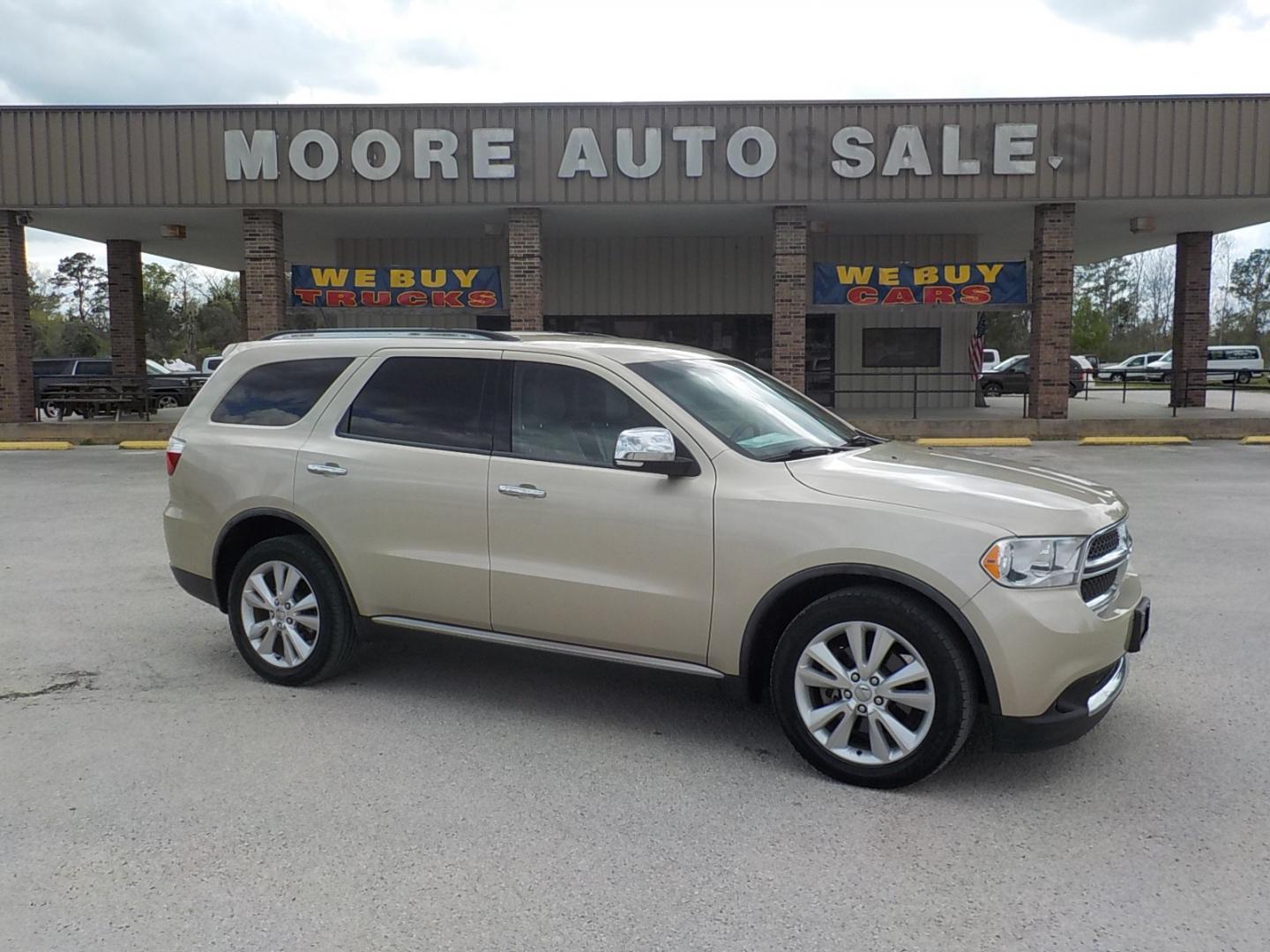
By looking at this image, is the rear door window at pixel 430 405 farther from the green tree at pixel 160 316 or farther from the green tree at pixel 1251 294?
the green tree at pixel 1251 294

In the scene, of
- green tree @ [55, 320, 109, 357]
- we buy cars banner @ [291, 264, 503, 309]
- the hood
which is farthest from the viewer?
green tree @ [55, 320, 109, 357]

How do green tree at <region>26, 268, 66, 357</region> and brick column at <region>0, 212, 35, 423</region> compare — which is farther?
green tree at <region>26, 268, 66, 357</region>

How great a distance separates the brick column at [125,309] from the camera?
78.2ft

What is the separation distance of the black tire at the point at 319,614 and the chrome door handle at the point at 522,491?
3.61ft

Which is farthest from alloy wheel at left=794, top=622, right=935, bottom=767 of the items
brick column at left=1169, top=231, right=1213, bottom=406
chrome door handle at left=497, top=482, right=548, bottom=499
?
brick column at left=1169, top=231, right=1213, bottom=406

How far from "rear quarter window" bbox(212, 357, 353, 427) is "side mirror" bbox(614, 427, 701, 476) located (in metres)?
1.88

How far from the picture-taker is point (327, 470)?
201 inches

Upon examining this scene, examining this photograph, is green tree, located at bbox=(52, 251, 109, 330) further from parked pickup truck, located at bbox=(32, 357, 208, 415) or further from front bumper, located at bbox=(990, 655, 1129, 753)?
front bumper, located at bbox=(990, 655, 1129, 753)

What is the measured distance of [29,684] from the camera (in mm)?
5289

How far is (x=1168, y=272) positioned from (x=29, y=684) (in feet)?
314

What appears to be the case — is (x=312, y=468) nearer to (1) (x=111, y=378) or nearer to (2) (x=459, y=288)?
(2) (x=459, y=288)

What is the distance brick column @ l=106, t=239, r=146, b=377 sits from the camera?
23844 mm

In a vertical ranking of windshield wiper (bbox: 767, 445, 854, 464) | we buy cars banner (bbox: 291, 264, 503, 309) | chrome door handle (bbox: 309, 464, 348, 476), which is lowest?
chrome door handle (bbox: 309, 464, 348, 476)

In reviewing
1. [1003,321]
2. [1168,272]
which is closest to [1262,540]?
[1003,321]
